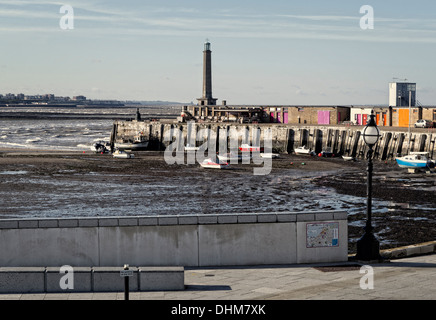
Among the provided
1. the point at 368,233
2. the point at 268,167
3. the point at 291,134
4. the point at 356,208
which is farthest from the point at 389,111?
the point at 368,233

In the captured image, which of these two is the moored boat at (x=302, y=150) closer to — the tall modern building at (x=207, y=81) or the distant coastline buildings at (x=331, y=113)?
the distant coastline buildings at (x=331, y=113)

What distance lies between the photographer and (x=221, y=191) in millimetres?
49906

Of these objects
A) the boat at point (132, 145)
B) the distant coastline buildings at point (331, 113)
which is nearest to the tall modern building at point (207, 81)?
the distant coastline buildings at point (331, 113)

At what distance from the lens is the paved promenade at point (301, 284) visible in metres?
14.6

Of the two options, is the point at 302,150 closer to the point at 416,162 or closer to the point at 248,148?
the point at 248,148

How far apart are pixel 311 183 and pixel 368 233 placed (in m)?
→ 37.0

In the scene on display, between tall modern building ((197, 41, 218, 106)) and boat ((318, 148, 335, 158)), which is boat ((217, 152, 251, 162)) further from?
tall modern building ((197, 41, 218, 106))

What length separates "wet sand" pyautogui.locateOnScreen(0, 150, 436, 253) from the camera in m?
37.7

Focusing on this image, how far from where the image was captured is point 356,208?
131 ft

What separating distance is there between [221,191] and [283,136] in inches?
1884

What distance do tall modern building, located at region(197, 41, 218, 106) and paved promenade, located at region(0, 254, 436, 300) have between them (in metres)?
121

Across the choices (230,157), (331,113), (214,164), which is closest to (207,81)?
(331,113)

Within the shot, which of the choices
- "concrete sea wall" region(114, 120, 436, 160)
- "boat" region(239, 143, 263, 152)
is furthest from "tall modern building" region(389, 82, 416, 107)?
"boat" region(239, 143, 263, 152)

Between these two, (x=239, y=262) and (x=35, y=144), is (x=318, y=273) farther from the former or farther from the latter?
(x=35, y=144)
